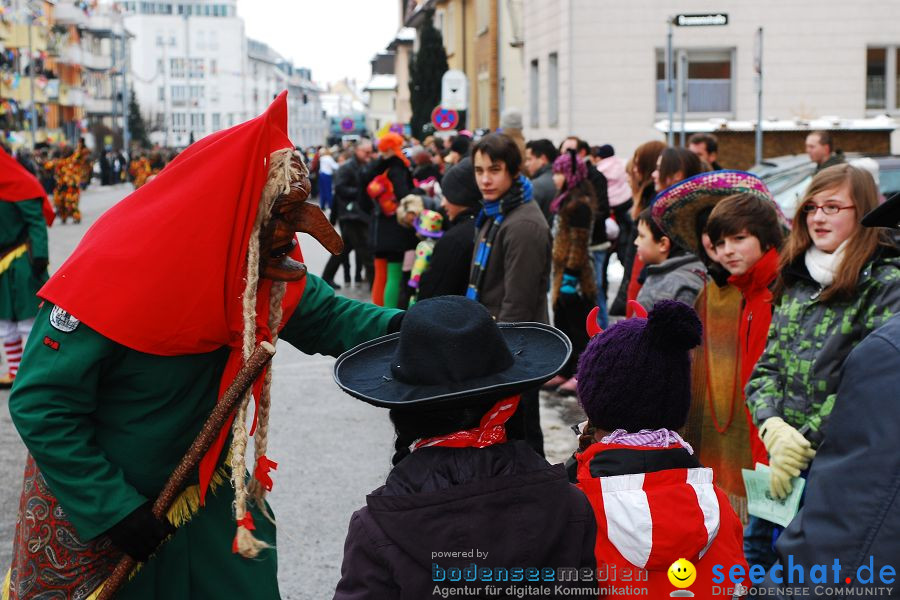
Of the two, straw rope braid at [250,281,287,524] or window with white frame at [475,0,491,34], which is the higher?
window with white frame at [475,0,491,34]

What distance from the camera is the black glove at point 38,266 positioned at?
823 centimetres

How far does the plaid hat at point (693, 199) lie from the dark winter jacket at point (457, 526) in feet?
9.87

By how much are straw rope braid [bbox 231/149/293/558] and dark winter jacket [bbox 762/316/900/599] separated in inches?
57.4

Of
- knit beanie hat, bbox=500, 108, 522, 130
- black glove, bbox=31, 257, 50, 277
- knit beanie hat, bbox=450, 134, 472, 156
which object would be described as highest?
knit beanie hat, bbox=500, 108, 522, 130

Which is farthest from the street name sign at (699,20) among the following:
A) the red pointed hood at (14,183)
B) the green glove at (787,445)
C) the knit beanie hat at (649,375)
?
the knit beanie hat at (649,375)

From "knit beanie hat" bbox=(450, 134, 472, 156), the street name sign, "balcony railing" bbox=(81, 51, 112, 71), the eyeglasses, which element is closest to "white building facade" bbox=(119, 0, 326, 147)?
"balcony railing" bbox=(81, 51, 112, 71)

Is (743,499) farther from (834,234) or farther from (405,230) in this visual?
(405,230)

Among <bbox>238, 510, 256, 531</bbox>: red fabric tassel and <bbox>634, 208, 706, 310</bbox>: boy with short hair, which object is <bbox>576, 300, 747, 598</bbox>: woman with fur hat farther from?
<bbox>634, 208, 706, 310</bbox>: boy with short hair

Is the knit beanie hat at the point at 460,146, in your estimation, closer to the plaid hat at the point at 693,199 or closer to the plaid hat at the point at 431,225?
the plaid hat at the point at 431,225

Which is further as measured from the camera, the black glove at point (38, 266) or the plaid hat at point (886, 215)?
the black glove at point (38, 266)

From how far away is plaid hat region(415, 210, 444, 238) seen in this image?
8.98 m

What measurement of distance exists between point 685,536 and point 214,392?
1.29 meters

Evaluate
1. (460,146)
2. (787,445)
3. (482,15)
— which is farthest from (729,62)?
(787,445)

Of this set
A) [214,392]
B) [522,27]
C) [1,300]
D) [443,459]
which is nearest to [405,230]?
[1,300]
